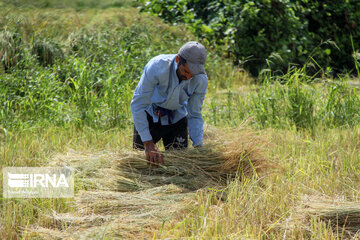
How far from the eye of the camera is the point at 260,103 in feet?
17.2

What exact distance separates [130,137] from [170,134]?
92 centimetres

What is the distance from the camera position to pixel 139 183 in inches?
136

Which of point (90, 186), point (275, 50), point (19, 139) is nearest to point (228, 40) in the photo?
point (275, 50)

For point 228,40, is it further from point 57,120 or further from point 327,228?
point 327,228

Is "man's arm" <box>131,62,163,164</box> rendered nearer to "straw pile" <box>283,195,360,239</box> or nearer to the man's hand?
the man's hand

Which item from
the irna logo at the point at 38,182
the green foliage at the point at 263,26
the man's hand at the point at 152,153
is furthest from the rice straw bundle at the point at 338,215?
the green foliage at the point at 263,26

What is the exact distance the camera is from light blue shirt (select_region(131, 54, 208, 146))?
3424mm

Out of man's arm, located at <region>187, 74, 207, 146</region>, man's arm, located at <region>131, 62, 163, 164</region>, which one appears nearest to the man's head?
man's arm, located at <region>131, 62, 163, 164</region>

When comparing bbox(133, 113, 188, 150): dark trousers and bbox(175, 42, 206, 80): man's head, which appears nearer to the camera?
bbox(175, 42, 206, 80): man's head

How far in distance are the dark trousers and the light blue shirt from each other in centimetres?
7

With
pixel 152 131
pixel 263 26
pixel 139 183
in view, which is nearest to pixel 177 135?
pixel 152 131

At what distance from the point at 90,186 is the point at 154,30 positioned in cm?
476

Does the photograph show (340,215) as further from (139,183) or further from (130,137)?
(130,137)

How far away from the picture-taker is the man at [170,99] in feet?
11.0
